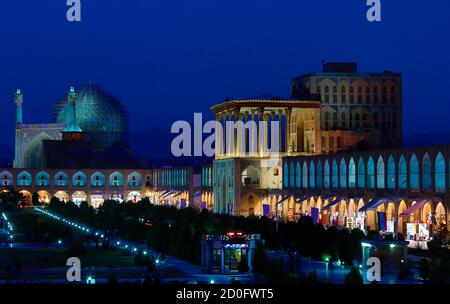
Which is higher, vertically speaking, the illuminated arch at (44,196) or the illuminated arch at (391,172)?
the illuminated arch at (391,172)

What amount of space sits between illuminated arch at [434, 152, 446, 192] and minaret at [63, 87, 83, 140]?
76.7 m

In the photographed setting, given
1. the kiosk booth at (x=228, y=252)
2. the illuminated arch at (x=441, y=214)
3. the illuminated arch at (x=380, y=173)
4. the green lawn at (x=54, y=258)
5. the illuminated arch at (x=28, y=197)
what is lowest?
the green lawn at (x=54, y=258)

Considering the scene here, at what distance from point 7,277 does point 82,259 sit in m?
9.35

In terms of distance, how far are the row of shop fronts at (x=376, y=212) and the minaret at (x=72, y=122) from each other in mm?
52411

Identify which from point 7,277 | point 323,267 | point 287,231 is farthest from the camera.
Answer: point 287,231

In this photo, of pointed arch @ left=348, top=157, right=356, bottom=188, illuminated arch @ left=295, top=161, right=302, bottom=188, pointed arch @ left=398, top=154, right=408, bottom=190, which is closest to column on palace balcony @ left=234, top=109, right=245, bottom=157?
illuminated arch @ left=295, top=161, right=302, bottom=188

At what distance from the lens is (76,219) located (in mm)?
73062

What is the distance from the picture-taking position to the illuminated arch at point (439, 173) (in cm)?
4897

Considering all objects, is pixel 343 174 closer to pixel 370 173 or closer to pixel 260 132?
pixel 370 173

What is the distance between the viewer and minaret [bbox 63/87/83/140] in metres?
122

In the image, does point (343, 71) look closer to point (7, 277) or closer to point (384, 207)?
point (384, 207)

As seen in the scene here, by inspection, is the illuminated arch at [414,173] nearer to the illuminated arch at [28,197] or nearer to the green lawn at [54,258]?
the green lawn at [54,258]

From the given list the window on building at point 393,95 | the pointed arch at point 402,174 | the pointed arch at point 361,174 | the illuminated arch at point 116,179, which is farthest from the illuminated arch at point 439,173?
the illuminated arch at point 116,179
